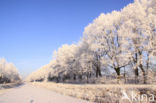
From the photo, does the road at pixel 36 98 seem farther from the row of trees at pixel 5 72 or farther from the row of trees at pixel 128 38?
the row of trees at pixel 5 72

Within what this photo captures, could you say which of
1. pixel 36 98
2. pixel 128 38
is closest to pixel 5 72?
pixel 36 98

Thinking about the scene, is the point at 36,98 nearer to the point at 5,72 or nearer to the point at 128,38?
the point at 128,38

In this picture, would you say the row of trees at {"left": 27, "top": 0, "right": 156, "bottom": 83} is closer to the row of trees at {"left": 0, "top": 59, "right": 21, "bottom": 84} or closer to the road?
the road

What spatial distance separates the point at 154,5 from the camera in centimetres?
1773

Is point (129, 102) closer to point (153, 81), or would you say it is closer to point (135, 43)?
point (153, 81)

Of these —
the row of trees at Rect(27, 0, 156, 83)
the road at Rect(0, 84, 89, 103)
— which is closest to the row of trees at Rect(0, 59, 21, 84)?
the row of trees at Rect(27, 0, 156, 83)

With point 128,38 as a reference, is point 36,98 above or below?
below

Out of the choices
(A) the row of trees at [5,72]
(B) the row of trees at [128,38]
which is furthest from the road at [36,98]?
(A) the row of trees at [5,72]

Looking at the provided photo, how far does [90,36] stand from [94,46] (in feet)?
12.1

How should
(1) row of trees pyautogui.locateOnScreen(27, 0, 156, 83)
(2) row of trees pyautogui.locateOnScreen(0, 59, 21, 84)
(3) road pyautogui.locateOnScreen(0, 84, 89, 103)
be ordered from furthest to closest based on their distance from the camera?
(2) row of trees pyautogui.locateOnScreen(0, 59, 21, 84) → (1) row of trees pyautogui.locateOnScreen(27, 0, 156, 83) → (3) road pyautogui.locateOnScreen(0, 84, 89, 103)

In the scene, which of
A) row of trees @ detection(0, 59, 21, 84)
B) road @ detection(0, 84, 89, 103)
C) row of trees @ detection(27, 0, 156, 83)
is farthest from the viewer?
row of trees @ detection(0, 59, 21, 84)

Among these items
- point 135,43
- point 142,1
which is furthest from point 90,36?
point 142,1

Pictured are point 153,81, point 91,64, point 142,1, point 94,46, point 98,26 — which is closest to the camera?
point 153,81

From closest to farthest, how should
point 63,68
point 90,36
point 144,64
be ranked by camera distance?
point 144,64 → point 90,36 → point 63,68
